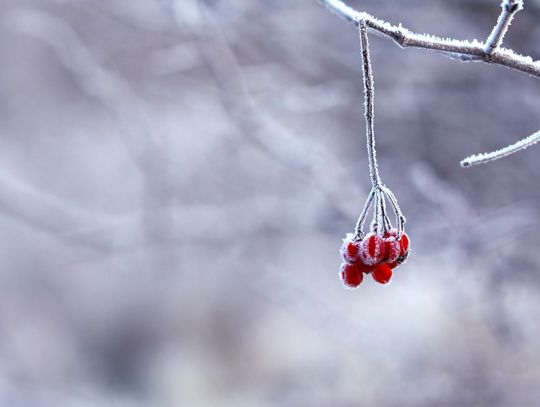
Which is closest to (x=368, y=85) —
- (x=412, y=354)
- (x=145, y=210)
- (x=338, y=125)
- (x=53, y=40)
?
(x=145, y=210)

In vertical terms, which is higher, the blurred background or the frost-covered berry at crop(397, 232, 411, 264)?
the blurred background

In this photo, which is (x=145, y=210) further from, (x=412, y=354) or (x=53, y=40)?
(x=412, y=354)

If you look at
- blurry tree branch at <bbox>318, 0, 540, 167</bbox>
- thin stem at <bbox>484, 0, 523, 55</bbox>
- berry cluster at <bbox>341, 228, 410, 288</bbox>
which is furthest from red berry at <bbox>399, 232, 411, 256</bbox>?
thin stem at <bbox>484, 0, 523, 55</bbox>

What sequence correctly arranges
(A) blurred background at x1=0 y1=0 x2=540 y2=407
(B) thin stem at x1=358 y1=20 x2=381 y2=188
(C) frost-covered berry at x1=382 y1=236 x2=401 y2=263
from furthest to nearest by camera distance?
(A) blurred background at x1=0 y1=0 x2=540 y2=407, (C) frost-covered berry at x1=382 y1=236 x2=401 y2=263, (B) thin stem at x1=358 y1=20 x2=381 y2=188

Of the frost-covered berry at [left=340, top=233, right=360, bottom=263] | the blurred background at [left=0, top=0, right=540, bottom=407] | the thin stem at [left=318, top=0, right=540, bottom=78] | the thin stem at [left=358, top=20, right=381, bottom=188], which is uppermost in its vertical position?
the blurred background at [left=0, top=0, right=540, bottom=407]

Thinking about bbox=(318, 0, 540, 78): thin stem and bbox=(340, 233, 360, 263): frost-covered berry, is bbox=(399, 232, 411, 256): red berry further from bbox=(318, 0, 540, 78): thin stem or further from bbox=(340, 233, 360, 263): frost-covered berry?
bbox=(318, 0, 540, 78): thin stem

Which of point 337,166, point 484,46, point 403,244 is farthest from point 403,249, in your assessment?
point 337,166

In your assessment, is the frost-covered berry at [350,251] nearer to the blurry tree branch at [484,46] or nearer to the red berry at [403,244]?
the red berry at [403,244]
